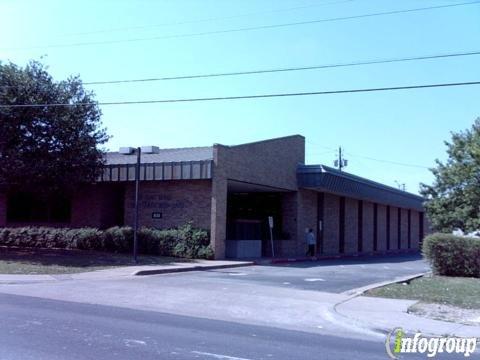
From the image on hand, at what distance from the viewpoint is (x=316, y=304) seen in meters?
13.6

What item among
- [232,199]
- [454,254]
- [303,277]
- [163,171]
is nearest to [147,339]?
[303,277]

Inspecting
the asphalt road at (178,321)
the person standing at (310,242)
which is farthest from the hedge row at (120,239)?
the person standing at (310,242)

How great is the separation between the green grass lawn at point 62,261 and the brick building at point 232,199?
3.44 m

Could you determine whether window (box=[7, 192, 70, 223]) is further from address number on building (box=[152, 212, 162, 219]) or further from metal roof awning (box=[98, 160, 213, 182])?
address number on building (box=[152, 212, 162, 219])

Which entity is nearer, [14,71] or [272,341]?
[272,341]

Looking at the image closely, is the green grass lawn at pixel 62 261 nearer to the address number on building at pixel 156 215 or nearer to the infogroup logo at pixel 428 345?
the address number on building at pixel 156 215

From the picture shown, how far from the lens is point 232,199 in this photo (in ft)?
125

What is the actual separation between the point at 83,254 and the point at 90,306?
47.8 feet

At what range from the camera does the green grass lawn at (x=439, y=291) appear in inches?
559

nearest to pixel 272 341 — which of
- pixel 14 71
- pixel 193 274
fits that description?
pixel 193 274

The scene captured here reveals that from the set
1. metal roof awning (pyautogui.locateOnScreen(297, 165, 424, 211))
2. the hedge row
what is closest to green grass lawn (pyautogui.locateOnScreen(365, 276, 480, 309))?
the hedge row

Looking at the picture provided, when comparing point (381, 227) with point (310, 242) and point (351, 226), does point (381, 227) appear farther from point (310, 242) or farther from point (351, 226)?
point (310, 242)

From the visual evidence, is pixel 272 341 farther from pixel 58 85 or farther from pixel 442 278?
pixel 58 85

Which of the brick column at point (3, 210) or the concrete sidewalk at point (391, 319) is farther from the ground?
the brick column at point (3, 210)
